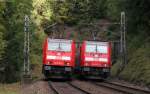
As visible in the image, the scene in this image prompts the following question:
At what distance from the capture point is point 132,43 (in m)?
52.6

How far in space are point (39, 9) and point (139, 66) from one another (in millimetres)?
41988

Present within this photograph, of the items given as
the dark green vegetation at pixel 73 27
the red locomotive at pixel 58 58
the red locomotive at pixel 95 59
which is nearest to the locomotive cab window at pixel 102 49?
the red locomotive at pixel 95 59

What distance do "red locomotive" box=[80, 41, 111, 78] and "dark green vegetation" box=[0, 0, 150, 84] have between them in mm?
2457

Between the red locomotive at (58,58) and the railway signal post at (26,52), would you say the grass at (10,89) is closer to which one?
the red locomotive at (58,58)

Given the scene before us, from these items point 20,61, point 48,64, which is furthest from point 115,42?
point 48,64

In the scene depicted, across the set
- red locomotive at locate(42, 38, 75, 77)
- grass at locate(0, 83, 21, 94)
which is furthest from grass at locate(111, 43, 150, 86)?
grass at locate(0, 83, 21, 94)

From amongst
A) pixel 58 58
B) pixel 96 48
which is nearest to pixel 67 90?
pixel 58 58

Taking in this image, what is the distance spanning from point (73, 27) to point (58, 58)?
53.6m

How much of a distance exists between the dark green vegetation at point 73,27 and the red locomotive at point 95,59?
246cm

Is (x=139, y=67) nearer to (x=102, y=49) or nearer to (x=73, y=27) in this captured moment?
(x=102, y=49)

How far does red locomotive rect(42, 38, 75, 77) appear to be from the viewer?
42375mm

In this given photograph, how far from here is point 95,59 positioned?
44.5 m

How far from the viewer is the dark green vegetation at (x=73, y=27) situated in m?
47.0

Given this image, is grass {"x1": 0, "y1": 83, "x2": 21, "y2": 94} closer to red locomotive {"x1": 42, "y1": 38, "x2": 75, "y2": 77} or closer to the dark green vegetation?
red locomotive {"x1": 42, "y1": 38, "x2": 75, "y2": 77}
